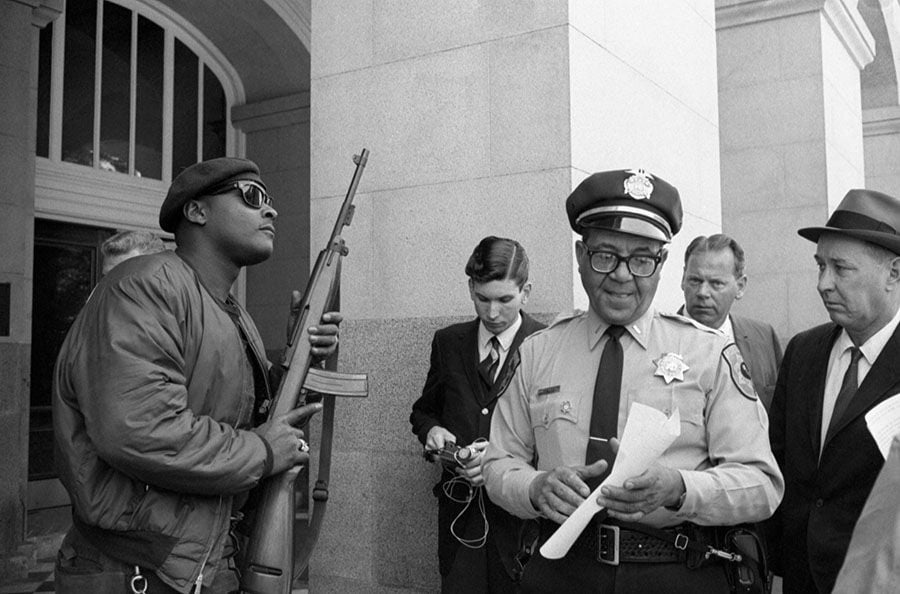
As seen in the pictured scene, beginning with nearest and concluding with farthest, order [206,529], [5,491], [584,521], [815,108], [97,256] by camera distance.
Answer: [584,521]
[206,529]
[5,491]
[815,108]
[97,256]

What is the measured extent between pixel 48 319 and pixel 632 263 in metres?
7.84

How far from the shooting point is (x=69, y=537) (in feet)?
8.98

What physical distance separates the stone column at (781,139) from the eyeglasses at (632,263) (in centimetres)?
583

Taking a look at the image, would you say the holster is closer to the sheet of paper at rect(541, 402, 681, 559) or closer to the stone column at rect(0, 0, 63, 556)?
the sheet of paper at rect(541, 402, 681, 559)

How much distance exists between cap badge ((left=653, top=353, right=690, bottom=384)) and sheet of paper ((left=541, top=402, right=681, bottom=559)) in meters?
0.34

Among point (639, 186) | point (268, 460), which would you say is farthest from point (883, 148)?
point (268, 460)

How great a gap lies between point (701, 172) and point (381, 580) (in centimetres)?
310

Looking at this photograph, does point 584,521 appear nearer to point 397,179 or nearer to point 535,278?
point 535,278

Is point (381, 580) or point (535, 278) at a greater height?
point (535, 278)

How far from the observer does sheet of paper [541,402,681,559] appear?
2021 mm

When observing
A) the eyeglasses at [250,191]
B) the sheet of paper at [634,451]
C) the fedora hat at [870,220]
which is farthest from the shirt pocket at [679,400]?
the eyeglasses at [250,191]

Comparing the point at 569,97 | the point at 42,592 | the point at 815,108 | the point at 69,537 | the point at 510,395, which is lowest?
the point at 42,592

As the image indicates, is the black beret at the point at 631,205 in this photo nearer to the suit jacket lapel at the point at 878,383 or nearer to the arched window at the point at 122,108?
the suit jacket lapel at the point at 878,383

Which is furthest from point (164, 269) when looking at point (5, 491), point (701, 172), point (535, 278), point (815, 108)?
point (815, 108)
